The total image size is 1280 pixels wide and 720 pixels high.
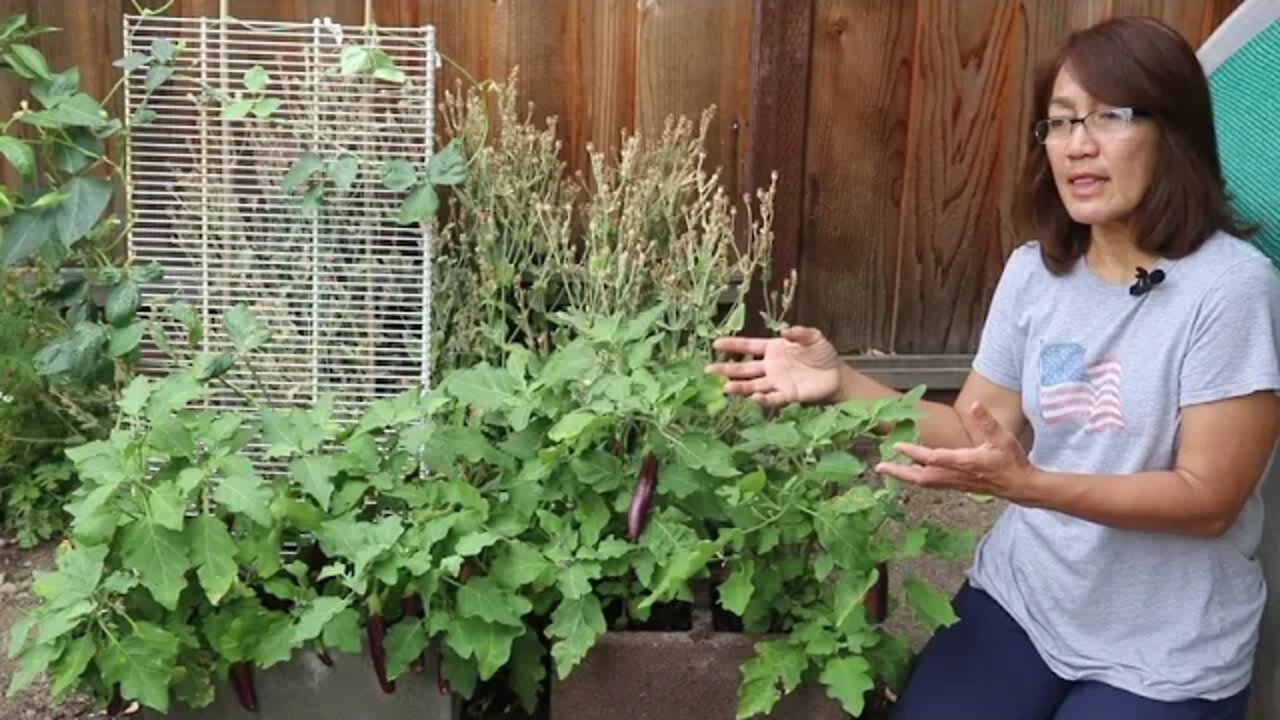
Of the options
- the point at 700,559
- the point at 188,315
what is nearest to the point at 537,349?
the point at 188,315

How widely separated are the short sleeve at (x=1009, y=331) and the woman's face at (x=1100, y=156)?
235mm

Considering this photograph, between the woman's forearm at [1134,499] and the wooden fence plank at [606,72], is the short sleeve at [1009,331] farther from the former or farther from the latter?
the wooden fence plank at [606,72]

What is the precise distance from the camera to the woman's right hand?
2656 mm

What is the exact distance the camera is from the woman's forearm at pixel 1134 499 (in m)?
2.25

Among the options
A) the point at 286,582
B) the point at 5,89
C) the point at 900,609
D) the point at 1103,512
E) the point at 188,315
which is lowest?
the point at 900,609

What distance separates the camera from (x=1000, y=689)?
2.56 meters

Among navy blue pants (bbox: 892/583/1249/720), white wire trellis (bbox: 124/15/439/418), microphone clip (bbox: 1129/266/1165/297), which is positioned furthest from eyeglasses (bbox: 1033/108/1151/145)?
white wire trellis (bbox: 124/15/439/418)

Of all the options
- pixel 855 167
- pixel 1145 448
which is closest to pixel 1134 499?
pixel 1145 448

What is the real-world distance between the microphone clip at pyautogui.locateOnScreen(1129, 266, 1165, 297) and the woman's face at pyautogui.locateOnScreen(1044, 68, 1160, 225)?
0.29 ft

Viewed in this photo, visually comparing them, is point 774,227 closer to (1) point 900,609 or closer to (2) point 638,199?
(2) point 638,199

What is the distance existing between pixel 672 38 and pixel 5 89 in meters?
1.74

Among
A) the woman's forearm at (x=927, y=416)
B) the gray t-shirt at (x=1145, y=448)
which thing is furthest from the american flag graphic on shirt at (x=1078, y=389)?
the woman's forearm at (x=927, y=416)

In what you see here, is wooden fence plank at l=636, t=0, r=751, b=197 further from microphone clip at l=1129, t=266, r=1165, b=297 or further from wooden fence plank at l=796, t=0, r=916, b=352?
microphone clip at l=1129, t=266, r=1165, b=297

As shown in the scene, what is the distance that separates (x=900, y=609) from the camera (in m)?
3.40
